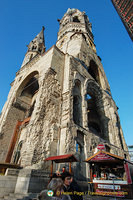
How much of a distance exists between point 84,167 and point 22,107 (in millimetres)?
8778

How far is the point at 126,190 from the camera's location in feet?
14.8

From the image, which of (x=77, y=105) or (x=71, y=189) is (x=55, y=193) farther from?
(x=77, y=105)

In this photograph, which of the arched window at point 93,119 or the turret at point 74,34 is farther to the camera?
the turret at point 74,34

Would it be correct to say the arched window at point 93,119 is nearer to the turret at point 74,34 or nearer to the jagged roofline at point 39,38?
the turret at point 74,34

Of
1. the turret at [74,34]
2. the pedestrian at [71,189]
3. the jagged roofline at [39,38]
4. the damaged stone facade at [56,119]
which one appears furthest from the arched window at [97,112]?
the jagged roofline at [39,38]

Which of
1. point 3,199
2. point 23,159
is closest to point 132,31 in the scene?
point 23,159

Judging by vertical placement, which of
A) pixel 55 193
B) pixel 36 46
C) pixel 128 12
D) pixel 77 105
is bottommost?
pixel 55 193

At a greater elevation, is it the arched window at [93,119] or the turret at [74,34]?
the turret at [74,34]

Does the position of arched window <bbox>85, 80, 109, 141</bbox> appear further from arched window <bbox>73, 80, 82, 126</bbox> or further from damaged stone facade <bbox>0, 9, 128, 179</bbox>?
arched window <bbox>73, 80, 82, 126</bbox>

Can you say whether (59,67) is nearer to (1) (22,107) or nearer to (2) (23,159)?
(1) (22,107)

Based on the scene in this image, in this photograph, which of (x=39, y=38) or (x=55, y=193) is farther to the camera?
(x=39, y=38)

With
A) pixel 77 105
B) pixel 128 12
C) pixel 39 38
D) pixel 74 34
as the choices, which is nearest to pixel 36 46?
pixel 39 38

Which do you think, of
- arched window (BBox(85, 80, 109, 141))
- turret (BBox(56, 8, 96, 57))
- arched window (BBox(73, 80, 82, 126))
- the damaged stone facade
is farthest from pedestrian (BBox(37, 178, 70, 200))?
turret (BBox(56, 8, 96, 57))

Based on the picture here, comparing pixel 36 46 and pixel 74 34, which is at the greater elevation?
pixel 74 34
